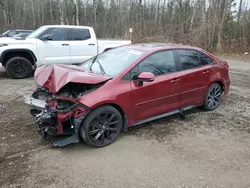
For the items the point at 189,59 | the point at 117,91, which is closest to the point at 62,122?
the point at 117,91

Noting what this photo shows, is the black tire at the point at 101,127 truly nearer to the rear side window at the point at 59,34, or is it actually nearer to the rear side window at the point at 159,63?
the rear side window at the point at 159,63

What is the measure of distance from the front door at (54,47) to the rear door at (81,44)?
0.65 ft

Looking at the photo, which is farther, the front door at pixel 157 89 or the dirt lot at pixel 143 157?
the front door at pixel 157 89

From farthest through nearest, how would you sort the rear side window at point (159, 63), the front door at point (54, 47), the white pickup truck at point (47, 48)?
the front door at point (54, 47) → the white pickup truck at point (47, 48) → the rear side window at point (159, 63)

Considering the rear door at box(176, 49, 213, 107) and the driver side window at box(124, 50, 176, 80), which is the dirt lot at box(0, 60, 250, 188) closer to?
the rear door at box(176, 49, 213, 107)

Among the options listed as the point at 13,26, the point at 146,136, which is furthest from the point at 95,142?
the point at 13,26

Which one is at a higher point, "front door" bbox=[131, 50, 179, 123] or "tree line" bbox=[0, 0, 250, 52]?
"tree line" bbox=[0, 0, 250, 52]

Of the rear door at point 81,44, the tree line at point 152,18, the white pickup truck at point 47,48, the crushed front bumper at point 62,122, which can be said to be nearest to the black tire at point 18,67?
the white pickup truck at point 47,48

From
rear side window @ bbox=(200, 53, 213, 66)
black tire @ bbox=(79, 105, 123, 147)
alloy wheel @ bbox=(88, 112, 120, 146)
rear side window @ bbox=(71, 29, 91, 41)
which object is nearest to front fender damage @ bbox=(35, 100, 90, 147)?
black tire @ bbox=(79, 105, 123, 147)

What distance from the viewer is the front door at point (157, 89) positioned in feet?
13.5

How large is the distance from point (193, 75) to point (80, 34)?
218 inches

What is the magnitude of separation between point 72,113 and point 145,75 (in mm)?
1269

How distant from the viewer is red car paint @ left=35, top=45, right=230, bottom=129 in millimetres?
3688

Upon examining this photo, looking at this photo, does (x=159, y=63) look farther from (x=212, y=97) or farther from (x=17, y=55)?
(x=17, y=55)
